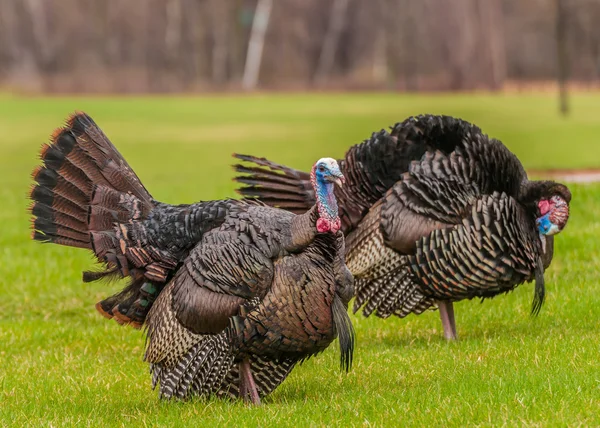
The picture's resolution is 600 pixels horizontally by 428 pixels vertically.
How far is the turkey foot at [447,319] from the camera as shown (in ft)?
22.9

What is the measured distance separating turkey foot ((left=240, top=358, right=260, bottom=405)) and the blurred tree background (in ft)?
117

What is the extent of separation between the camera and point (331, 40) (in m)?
46.4

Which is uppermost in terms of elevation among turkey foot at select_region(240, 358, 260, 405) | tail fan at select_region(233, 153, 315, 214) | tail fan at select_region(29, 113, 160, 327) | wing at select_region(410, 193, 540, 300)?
tail fan at select_region(29, 113, 160, 327)

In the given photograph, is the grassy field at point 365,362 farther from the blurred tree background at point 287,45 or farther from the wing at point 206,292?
the blurred tree background at point 287,45

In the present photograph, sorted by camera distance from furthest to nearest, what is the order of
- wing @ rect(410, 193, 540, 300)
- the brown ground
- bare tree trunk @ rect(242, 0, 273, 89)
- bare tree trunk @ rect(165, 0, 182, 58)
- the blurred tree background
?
1. bare tree trunk @ rect(165, 0, 182, 58)
2. bare tree trunk @ rect(242, 0, 273, 89)
3. the blurred tree background
4. the brown ground
5. wing @ rect(410, 193, 540, 300)

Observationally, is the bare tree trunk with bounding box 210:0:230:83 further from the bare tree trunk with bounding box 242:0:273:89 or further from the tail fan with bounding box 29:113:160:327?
the tail fan with bounding box 29:113:160:327

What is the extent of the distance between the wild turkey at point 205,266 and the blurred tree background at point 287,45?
116 feet

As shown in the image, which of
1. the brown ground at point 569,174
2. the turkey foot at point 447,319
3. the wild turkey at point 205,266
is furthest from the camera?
the brown ground at point 569,174

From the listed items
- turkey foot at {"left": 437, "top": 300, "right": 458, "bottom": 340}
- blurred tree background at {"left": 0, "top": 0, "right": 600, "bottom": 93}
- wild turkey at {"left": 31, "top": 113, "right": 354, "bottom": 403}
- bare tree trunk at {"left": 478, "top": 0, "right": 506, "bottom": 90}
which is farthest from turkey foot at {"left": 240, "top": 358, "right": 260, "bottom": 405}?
bare tree trunk at {"left": 478, "top": 0, "right": 506, "bottom": 90}

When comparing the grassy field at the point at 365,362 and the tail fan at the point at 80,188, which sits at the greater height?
the tail fan at the point at 80,188

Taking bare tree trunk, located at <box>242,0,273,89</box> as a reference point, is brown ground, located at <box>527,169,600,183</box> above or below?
below

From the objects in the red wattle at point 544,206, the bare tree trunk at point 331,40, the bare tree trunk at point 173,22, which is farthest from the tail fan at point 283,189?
the bare tree trunk at point 173,22

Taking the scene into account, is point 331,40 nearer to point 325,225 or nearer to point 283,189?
point 283,189

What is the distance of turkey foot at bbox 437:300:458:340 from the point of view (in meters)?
6.97
